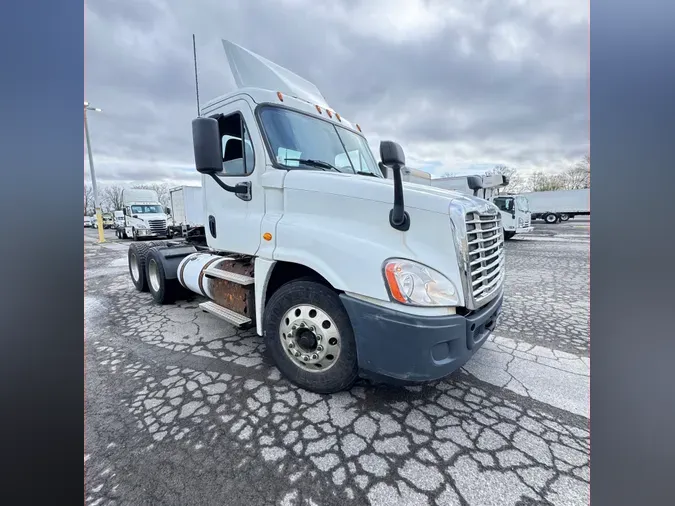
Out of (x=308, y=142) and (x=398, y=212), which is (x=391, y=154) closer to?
(x=398, y=212)

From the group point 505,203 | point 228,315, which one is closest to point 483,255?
point 228,315

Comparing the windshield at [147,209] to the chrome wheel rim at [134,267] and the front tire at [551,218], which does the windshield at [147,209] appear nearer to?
the chrome wheel rim at [134,267]

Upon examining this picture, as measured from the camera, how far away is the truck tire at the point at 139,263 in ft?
19.4

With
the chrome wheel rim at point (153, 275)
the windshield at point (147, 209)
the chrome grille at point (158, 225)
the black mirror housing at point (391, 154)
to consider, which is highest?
the windshield at point (147, 209)

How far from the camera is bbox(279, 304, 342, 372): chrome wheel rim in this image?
2.47 metres

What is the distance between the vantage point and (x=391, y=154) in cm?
198

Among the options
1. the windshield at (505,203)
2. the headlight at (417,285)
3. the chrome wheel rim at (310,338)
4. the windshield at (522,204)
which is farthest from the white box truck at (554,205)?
the chrome wheel rim at (310,338)

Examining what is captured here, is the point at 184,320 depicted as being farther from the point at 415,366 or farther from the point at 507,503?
the point at 507,503

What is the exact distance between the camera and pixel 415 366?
2094 millimetres

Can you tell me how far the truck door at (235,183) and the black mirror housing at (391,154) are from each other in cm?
141

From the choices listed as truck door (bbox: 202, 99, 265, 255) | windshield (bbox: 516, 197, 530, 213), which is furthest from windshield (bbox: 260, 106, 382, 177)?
windshield (bbox: 516, 197, 530, 213)

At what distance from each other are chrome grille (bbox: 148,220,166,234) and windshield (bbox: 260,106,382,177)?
21.5m
